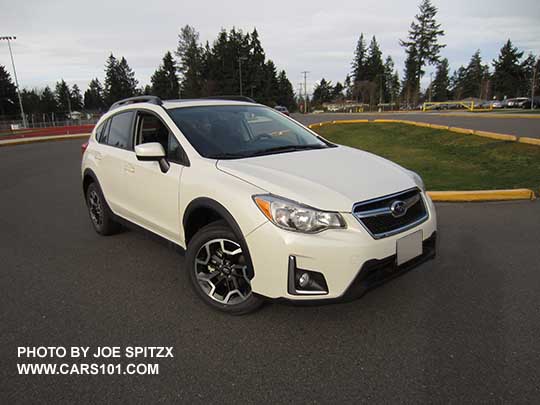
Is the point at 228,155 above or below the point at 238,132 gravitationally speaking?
below

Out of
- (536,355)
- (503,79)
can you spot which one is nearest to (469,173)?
(536,355)

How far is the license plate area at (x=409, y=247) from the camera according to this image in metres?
2.65

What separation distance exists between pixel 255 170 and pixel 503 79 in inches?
3960

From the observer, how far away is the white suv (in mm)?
2492

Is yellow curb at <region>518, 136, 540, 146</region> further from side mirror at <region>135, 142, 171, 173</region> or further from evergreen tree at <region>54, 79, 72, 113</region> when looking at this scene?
evergreen tree at <region>54, 79, 72, 113</region>

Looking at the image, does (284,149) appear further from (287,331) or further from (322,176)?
(287,331)

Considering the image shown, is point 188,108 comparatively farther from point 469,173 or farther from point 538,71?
point 538,71

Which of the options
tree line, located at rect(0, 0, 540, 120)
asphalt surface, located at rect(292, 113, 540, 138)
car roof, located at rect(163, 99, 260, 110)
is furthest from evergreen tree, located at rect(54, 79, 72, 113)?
car roof, located at rect(163, 99, 260, 110)

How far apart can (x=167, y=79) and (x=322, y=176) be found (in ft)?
296

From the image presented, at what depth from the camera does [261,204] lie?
257 centimetres

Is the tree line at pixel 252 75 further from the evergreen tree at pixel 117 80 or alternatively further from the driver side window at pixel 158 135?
the driver side window at pixel 158 135

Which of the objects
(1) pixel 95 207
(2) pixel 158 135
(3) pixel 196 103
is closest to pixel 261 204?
(2) pixel 158 135

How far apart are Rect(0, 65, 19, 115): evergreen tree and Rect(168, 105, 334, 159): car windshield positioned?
280 feet

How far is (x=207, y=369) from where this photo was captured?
2414 mm
